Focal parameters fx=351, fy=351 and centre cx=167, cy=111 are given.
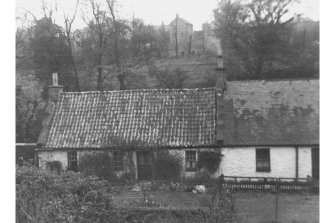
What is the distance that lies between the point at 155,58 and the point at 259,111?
142 inches

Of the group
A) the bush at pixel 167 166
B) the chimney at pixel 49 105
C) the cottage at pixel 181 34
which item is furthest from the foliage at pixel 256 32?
the chimney at pixel 49 105

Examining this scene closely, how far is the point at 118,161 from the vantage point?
1340 centimetres

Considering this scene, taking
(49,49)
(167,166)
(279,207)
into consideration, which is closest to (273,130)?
(279,207)

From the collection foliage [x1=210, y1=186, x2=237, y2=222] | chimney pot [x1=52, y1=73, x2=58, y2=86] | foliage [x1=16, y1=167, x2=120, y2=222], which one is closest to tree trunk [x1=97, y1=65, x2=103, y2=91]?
chimney pot [x1=52, y1=73, x2=58, y2=86]

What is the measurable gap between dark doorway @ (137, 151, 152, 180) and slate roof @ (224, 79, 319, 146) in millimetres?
3265

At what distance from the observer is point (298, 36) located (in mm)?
8711

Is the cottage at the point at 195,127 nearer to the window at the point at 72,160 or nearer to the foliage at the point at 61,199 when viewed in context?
the window at the point at 72,160

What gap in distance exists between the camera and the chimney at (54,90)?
13.0 meters

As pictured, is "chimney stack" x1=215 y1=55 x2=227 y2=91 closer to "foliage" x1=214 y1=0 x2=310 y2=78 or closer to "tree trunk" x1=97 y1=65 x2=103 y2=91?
"foliage" x1=214 y1=0 x2=310 y2=78

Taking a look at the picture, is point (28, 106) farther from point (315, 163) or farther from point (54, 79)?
point (315, 163)

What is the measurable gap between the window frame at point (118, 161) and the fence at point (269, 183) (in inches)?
158

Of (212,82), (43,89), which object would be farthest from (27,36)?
(212,82)

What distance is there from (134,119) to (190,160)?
3.09m
